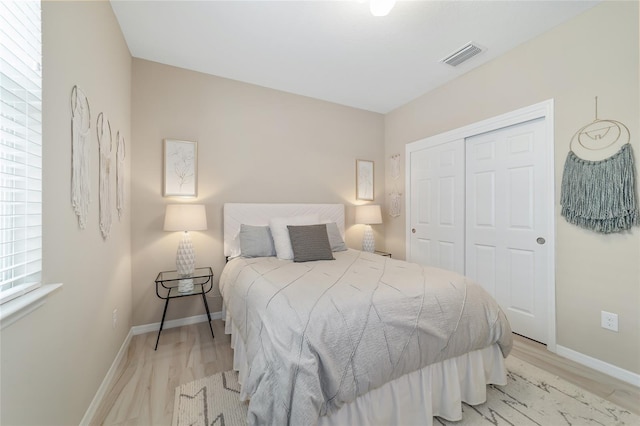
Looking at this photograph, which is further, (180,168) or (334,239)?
(334,239)

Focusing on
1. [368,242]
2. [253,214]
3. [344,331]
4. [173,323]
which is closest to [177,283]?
[173,323]

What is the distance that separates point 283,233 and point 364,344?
5.38 feet

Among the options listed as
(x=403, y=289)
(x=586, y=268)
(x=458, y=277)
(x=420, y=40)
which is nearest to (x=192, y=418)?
(x=403, y=289)

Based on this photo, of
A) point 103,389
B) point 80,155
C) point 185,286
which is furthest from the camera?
point 185,286

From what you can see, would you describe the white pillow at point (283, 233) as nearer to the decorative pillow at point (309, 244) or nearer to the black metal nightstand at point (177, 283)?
the decorative pillow at point (309, 244)

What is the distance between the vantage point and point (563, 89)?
7.25 ft

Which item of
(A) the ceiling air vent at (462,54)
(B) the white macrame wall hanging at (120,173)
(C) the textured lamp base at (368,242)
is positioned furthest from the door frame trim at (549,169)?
(B) the white macrame wall hanging at (120,173)

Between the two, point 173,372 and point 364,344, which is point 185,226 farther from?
point 364,344

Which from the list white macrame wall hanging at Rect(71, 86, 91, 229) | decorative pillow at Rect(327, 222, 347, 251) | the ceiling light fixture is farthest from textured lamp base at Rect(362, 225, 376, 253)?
white macrame wall hanging at Rect(71, 86, 91, 229)

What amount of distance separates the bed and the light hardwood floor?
1.39 feet

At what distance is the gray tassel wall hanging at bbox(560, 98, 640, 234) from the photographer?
73.6 inches

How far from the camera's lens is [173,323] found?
9.10ft

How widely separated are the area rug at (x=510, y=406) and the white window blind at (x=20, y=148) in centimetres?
113

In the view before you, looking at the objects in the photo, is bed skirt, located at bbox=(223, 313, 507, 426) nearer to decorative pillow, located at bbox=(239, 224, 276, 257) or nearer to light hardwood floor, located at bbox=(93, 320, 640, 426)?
light hardwood floor, located at bbox=(93, 320, 640, 426)
